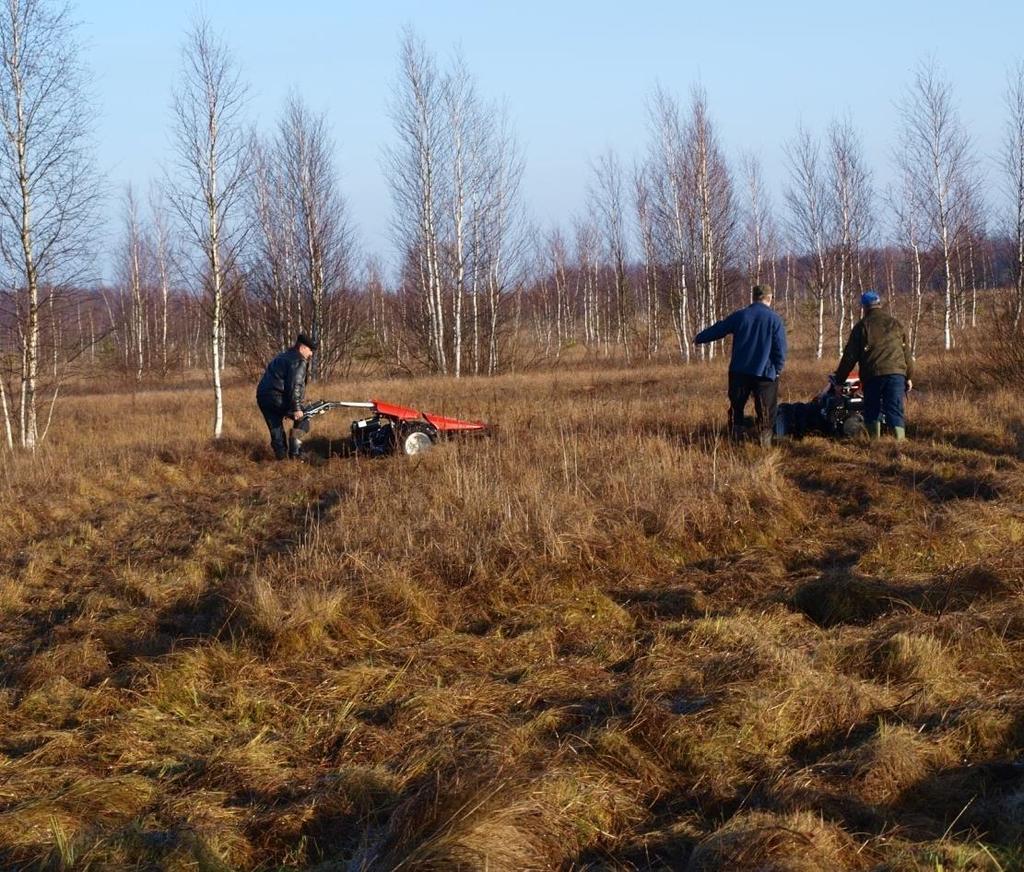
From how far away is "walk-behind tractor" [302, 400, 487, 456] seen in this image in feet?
37.6

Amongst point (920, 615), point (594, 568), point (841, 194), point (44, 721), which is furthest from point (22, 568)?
point (841, 194)

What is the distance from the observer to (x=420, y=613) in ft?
20.0

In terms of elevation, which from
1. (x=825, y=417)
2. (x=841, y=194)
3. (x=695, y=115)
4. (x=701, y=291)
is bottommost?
(x=825, y=417)

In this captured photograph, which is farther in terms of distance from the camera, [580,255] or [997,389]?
[580,255]

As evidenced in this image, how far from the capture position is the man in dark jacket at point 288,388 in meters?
11.6

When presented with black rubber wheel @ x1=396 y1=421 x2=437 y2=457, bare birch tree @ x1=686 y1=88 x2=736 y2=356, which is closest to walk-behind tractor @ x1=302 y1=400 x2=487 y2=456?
black rubber wheel @ x1=396 y1=421 x2=437 y2=457

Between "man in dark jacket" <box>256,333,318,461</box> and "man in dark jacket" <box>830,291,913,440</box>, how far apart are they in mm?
5920

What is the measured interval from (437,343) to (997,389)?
17685 millimetres

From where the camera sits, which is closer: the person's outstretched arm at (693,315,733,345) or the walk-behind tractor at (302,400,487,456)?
the person's outstretched arm at (693,315,733,345)

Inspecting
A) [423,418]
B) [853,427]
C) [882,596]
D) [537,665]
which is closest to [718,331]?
[853,427]

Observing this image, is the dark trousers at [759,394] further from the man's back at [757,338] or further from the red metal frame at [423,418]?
the red metal frame at [423,418]

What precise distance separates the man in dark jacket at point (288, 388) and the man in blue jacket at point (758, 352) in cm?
466

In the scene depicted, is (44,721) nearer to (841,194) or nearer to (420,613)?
(420,613)

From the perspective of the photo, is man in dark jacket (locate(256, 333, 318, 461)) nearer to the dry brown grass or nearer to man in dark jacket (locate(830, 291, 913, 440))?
the dry brown grass
